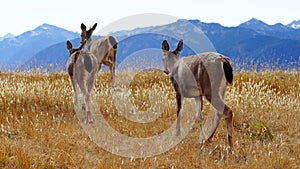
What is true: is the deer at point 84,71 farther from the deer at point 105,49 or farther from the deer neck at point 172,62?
the deer at point 105,49

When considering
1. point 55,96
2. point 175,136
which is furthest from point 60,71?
point 175,136

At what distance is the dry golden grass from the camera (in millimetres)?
5527

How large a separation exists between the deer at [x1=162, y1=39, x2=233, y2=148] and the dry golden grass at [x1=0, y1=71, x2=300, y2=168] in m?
0.54

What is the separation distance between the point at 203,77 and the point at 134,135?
2040 mm

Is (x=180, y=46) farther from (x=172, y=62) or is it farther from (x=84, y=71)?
(x=84, y=71)

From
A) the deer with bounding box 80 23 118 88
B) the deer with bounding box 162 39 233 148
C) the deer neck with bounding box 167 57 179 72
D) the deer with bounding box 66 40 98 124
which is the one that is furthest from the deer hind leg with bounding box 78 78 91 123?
the deer with bounding box 80 23 118 88

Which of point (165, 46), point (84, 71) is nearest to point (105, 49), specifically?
point (84, 71)

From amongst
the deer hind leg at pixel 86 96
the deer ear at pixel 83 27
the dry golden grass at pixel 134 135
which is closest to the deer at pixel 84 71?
the deer hind leg at pixel 86 96

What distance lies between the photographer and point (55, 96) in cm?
914

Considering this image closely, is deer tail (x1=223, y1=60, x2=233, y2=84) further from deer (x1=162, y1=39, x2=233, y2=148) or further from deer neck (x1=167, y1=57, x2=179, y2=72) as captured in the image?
deer neck (x1=167, y1=57, x2=179, y2=72)

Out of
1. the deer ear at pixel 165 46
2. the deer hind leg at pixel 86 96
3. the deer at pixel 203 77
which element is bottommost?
the deer hind leg at pixel 86 96

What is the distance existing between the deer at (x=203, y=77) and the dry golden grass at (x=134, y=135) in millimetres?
538

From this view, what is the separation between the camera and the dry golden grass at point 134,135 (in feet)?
18.1

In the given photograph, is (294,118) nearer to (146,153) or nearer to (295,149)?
(295,149)
